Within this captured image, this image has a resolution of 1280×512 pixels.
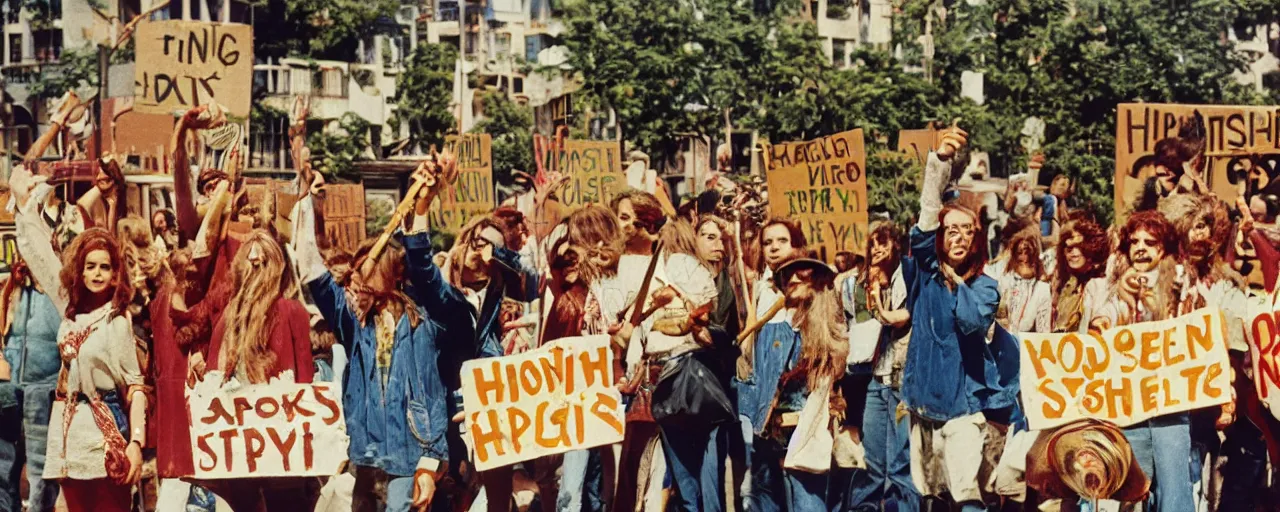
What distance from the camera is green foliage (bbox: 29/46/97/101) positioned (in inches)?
668

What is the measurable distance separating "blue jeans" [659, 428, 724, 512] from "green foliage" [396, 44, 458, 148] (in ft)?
22.8

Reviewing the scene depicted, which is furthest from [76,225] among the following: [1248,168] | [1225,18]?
[1225,18]

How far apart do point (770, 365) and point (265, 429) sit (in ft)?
9.25

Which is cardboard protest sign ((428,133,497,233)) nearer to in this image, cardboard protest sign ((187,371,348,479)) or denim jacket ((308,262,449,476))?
denim jacket ((308,262,449,476))

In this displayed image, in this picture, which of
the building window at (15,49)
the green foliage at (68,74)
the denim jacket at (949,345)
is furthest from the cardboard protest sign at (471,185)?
the denim jacket at (949,345)

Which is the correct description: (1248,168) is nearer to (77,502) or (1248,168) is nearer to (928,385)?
(928,385)

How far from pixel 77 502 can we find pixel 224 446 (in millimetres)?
1034

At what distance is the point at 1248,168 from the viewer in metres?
14.6

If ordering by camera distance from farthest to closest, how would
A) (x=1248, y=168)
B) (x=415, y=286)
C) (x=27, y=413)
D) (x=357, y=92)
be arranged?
(x=357, y=92) → (x=1248, y=168) → (x=27, y=413) → (x=415, y=286)

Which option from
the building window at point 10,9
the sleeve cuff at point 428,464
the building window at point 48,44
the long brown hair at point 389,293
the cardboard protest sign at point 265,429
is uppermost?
the building window at point 10,9

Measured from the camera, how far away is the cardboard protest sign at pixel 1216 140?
14.3 m

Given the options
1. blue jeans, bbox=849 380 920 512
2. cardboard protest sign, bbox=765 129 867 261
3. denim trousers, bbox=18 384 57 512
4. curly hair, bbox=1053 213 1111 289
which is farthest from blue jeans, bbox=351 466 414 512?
curly hair, bbox=1053 213 1111 289

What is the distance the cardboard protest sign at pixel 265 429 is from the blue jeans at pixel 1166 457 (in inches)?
170

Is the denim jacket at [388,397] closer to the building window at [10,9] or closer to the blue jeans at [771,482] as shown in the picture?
the blue jeans at [771,482]
